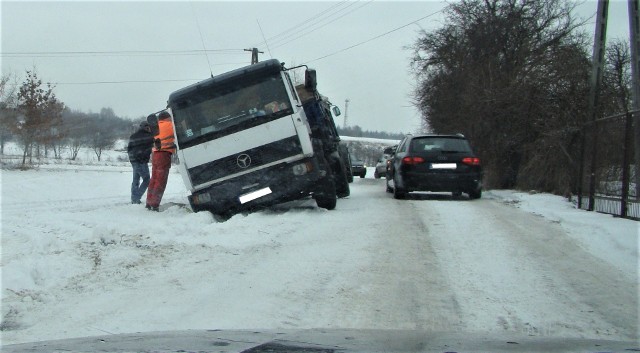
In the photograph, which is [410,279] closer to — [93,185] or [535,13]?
[93,185]

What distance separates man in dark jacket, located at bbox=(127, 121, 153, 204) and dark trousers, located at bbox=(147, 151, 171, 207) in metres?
0.76

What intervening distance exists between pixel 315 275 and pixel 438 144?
827 centimetres

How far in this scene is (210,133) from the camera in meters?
9.98

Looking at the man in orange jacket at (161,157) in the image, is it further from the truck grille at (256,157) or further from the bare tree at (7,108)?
the bare tree at (7,108)

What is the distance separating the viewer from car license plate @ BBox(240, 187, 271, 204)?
9.96 metres

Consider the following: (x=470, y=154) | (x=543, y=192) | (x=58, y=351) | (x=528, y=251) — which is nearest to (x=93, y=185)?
(x=470, y=154)

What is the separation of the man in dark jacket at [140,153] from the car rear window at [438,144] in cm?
566

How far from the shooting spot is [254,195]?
32.8 feet

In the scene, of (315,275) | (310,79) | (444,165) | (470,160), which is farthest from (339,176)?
(315,275)

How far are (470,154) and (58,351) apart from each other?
37.4 ft

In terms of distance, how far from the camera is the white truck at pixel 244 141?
9.89 meters

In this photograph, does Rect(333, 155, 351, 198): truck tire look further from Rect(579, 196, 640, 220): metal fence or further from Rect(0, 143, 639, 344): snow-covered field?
Rect(579, 196, 640, 220): metal fence

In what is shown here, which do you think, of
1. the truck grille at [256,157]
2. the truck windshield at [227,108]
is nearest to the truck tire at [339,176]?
the truck grille at [256,157]

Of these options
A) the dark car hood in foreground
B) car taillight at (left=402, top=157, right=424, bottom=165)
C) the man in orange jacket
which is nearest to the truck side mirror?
the man in orange jacket
